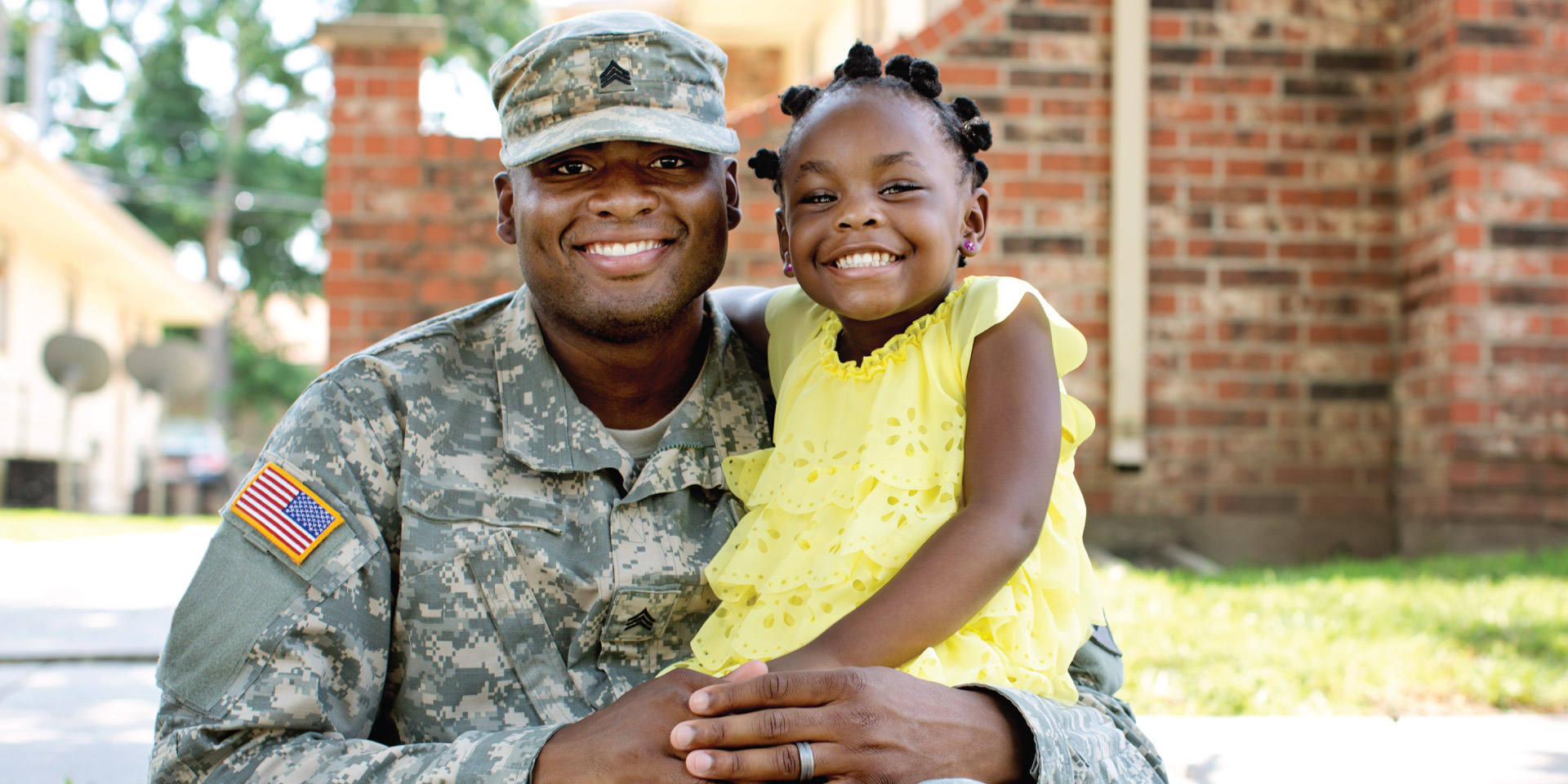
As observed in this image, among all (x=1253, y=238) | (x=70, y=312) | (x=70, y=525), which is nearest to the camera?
(x=1253, y=238)

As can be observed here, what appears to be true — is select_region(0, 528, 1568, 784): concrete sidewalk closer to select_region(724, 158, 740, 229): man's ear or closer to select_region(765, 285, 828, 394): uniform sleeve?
select_region(765, 285, 828, 394): uniform sleeve

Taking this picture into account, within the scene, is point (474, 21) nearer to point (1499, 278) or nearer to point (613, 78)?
point (1499, 278)

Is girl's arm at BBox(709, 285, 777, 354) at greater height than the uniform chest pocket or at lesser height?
greater

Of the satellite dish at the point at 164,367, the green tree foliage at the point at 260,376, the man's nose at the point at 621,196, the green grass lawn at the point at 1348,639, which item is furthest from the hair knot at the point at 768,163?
the green tree foliage at the point at 260,376

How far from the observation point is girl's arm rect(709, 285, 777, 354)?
248cm

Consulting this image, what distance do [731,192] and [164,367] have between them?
14252 mm

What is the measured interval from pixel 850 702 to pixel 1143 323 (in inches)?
166

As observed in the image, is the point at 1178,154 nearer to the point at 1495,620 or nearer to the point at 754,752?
the point at 1495,620

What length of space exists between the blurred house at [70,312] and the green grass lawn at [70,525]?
328 centimetres

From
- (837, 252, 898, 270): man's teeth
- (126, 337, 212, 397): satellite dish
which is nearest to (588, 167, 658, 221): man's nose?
Answer: (837, 252, 898, 270): man's teeth

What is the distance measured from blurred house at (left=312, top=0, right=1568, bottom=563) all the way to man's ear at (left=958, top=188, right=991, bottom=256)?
3.21 meters

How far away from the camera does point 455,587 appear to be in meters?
1.90

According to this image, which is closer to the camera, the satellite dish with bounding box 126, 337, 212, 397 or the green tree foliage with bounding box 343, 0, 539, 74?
the satellite dish with bounding box 126, 337, 212, 397

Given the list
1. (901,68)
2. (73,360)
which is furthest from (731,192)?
(73,360)
